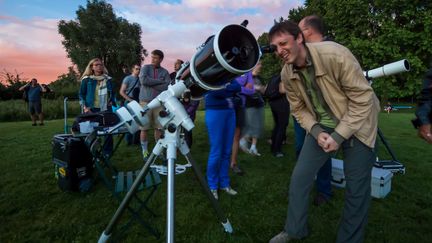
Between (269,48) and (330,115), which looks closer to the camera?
(269,48)

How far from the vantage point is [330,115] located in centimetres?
233

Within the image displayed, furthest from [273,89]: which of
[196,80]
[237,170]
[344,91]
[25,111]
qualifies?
[25,111]

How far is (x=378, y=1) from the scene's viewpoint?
2219 centimetres

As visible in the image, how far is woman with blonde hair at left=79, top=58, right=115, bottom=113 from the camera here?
212 inches

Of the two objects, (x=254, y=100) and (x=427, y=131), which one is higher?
(x=254, y=100)

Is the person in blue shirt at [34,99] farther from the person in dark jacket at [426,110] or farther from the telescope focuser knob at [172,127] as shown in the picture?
the person in dark jacket at [426,110]

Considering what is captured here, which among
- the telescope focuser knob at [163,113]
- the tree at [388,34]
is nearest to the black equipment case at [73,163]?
the telescope focuser knob at [163,113]

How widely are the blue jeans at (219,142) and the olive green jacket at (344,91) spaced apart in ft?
4.75

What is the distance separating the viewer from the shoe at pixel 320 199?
353cm

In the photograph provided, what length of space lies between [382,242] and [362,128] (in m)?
1.27

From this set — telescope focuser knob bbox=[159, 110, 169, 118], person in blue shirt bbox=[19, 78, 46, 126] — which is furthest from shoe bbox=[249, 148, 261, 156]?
person in blue shirt bbox=[19, 78, 46, 126]

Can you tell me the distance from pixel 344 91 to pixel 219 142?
175 cm

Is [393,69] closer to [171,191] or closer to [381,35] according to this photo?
[171,191]

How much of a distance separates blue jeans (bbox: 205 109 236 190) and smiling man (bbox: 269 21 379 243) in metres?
1.24
